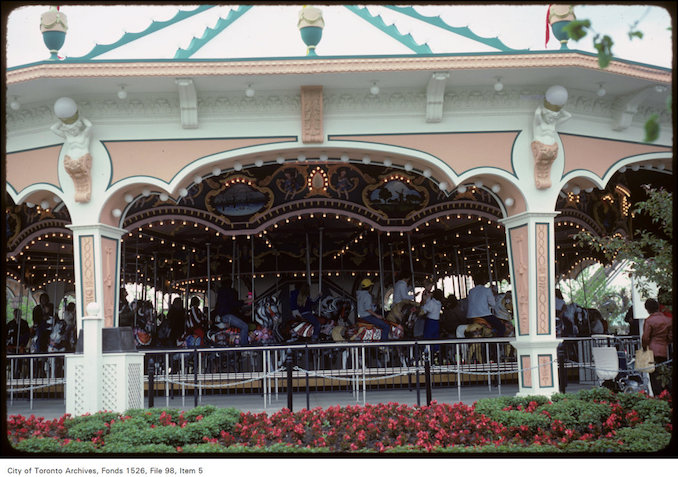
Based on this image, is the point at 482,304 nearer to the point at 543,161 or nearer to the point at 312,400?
the point at 312,400

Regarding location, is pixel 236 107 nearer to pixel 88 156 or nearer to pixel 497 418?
pixel 88 156

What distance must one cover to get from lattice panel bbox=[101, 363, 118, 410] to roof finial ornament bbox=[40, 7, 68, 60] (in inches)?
175

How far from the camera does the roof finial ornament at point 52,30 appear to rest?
10.0m

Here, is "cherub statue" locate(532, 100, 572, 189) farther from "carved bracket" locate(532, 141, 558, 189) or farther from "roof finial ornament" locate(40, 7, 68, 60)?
"roof finial ornament" locate(40, 7, 68, 60)

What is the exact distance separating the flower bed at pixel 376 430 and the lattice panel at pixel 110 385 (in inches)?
32.7

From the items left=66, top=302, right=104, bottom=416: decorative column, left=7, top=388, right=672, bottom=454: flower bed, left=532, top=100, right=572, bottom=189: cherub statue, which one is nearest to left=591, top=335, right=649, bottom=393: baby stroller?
left=7, top=388, right=672, bottom=454: flower bed

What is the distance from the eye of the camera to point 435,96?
32.9 ft

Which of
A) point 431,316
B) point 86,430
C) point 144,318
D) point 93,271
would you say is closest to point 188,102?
point 93,271

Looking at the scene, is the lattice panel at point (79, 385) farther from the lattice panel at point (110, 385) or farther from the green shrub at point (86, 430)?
the green shrub at point (86, 430)

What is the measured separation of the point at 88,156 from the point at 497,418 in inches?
258

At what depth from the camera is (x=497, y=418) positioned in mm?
7699

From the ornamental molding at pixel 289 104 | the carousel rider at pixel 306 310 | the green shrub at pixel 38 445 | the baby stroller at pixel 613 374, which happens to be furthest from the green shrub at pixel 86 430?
the carousel rider at pixel 306 310

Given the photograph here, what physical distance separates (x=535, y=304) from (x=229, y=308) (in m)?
6.66

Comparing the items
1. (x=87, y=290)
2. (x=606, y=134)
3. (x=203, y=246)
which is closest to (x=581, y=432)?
(x=606, y=134)
